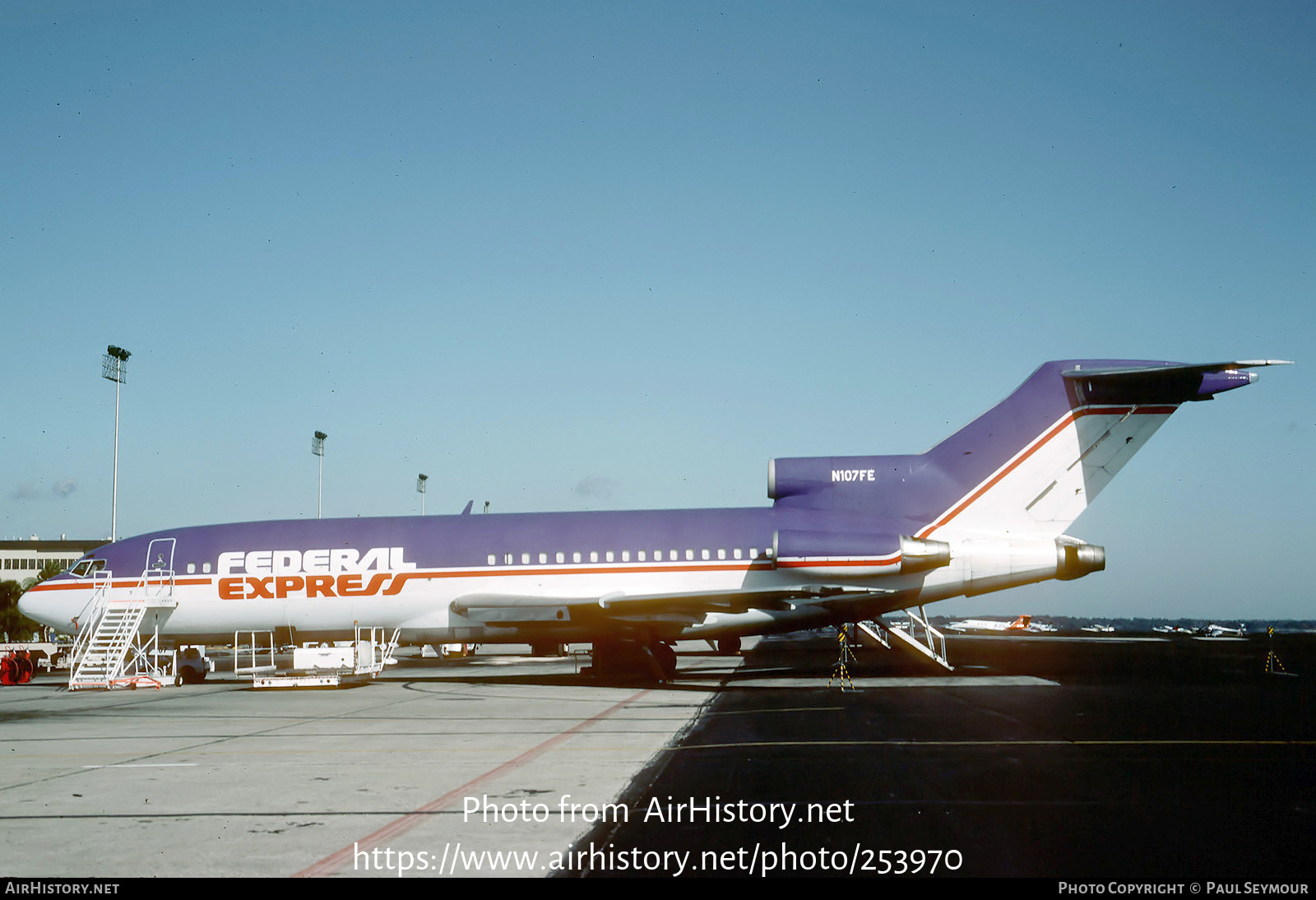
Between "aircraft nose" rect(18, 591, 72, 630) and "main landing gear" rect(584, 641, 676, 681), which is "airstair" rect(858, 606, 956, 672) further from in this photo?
"aircraft nose" rect(18, 591, 72, 630)

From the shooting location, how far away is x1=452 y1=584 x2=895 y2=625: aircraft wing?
23.1 meters

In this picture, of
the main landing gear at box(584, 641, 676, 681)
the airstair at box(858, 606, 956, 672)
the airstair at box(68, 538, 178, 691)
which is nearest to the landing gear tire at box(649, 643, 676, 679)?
the main landing gear at box(584, 641, 676, 681)

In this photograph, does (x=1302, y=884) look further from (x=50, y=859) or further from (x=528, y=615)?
(x=528, y=615)

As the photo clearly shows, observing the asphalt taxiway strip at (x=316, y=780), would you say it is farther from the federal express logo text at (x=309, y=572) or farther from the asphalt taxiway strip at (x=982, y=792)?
the federal express logo text at (x=309, y=572)

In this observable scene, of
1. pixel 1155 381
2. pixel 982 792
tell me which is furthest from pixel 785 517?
pixel 982 792

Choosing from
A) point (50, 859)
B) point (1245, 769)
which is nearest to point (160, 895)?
point (50, 859)

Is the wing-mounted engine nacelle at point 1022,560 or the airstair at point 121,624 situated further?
the airstair at point 121,624

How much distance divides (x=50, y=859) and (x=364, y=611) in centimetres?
1949

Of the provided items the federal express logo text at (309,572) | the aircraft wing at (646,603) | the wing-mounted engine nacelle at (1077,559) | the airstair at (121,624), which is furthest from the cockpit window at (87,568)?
the wing-mounted engine nacelle at (1077,559)

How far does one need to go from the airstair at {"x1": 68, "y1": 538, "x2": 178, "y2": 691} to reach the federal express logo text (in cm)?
173

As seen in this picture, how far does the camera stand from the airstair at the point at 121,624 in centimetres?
2588

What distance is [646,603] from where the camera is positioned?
2361 centimetres

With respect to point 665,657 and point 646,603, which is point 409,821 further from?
point 665,657

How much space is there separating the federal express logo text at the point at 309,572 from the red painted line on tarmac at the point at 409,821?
529 inches
